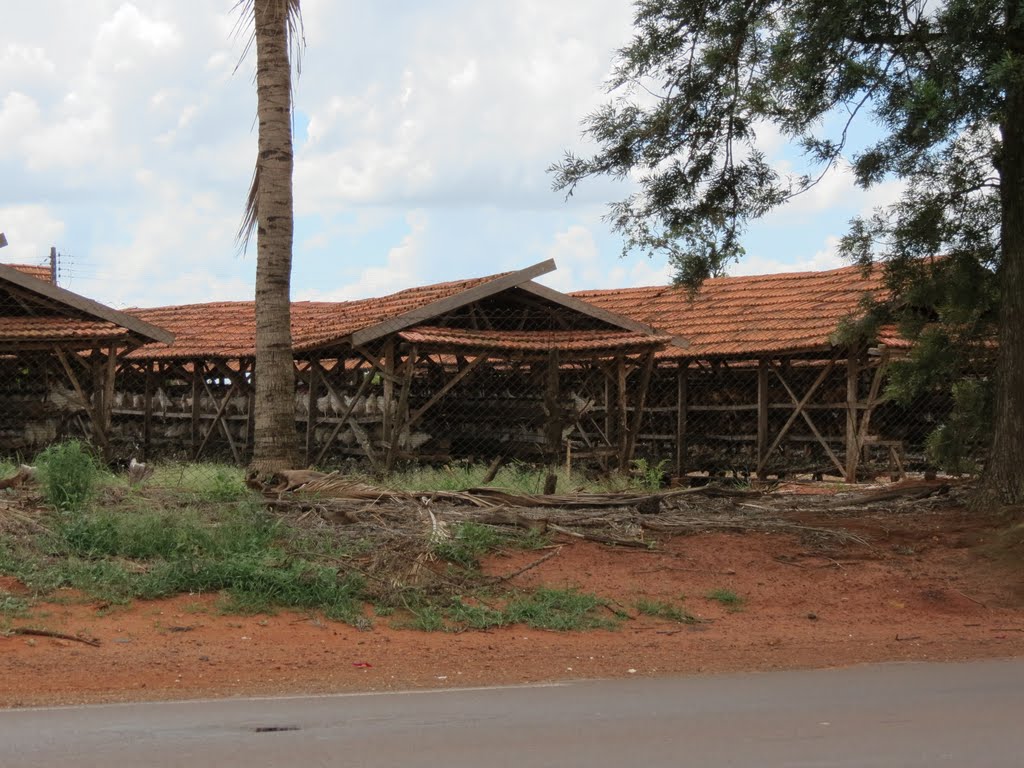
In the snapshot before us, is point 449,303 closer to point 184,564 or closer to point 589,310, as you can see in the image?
point 589,310

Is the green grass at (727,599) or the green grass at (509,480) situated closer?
the green grass at (727,599)

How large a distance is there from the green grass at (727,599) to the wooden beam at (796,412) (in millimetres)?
10676

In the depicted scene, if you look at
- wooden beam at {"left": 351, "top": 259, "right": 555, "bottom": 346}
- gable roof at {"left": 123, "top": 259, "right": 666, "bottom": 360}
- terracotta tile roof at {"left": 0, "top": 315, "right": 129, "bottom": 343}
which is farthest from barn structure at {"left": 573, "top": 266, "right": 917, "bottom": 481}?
terracotta tile roof at {"left": 0, "top": 315, "right": 129, "bottom": 343}

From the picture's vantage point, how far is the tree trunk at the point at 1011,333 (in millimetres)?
11133

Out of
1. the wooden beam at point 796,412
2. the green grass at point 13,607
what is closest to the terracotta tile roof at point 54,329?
the green grass at point 13,607

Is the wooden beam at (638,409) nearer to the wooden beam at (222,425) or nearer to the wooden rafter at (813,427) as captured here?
the wooden rafter at (813,427)

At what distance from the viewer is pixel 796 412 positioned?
19.7 meters

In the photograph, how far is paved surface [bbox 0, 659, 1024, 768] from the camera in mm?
4918

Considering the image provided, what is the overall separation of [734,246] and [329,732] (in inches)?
320

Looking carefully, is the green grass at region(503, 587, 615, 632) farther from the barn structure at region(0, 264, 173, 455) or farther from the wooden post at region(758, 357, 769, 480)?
the wooden post at region(758, 357, 769, 480)

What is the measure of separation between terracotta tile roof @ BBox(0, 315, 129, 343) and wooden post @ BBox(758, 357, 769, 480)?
10.2 metres

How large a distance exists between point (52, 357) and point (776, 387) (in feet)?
39.6

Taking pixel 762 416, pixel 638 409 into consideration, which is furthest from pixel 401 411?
pixel 762 416

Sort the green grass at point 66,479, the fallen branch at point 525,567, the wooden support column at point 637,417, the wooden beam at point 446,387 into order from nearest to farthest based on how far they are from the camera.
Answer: the fallen branch at point 525,567, the green grass at point 66,479, the wooden beam at point 446,387, the wooden support column at point 637,417
